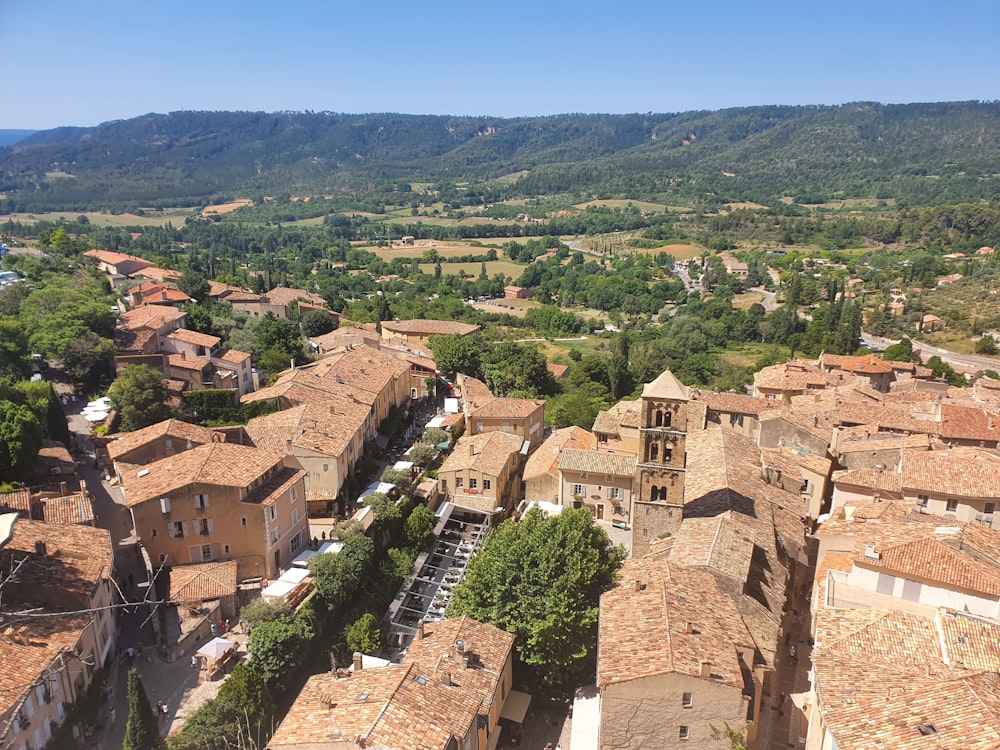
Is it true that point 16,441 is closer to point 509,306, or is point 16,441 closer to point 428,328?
point 428,328

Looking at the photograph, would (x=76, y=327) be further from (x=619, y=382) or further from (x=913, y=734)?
(x=913, y=734)

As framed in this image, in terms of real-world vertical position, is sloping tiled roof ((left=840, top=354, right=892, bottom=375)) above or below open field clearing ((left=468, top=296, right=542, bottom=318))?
above

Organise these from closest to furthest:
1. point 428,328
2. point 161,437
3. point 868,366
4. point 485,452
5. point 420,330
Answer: point 161,437, point 485,452, point 868,366, point 420,330, point 428,328

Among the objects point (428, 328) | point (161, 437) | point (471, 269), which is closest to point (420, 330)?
point (428, 328)

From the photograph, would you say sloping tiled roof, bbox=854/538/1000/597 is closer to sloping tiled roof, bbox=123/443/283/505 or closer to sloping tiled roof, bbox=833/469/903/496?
sloping tiled roof, bbox=833/469/903/496

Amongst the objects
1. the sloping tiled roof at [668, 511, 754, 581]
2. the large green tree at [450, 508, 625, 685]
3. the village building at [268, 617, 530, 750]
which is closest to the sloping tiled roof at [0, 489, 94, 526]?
the village building at [268, 617, 530, 750]

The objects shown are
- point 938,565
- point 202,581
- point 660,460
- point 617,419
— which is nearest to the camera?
point 938,565
